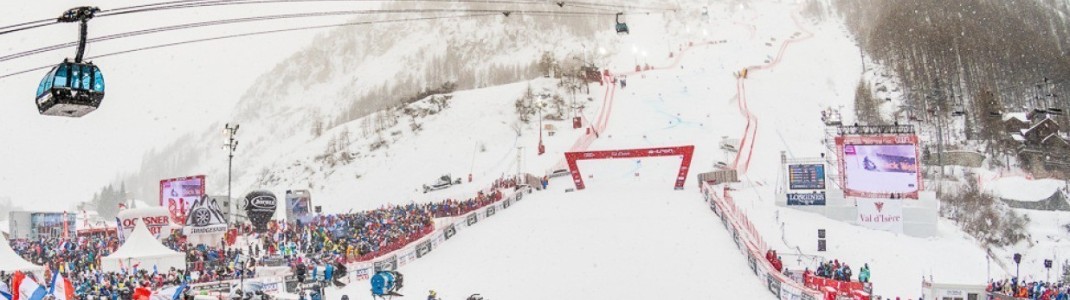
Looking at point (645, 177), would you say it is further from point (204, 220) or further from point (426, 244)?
point (204, 220)

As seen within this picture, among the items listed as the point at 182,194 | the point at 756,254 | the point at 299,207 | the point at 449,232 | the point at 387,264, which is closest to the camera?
the point at 756,254

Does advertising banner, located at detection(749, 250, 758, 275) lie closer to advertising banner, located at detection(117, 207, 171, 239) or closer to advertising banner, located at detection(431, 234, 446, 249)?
advertising banner, located at detection(431, 234, 446, 249)

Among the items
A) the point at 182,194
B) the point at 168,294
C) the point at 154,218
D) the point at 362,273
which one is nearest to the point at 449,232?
the point at 362,273

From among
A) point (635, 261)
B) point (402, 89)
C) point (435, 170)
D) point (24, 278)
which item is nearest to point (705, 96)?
point (435, 170)

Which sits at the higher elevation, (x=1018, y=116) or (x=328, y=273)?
(x=1018, y=116)

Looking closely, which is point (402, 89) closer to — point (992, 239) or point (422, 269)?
point (992, 239)

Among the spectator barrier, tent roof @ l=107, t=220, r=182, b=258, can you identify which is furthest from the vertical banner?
tent roof @ l=107, t=220, r=182, b=258

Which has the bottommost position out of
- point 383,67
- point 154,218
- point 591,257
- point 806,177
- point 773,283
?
point 773,283
